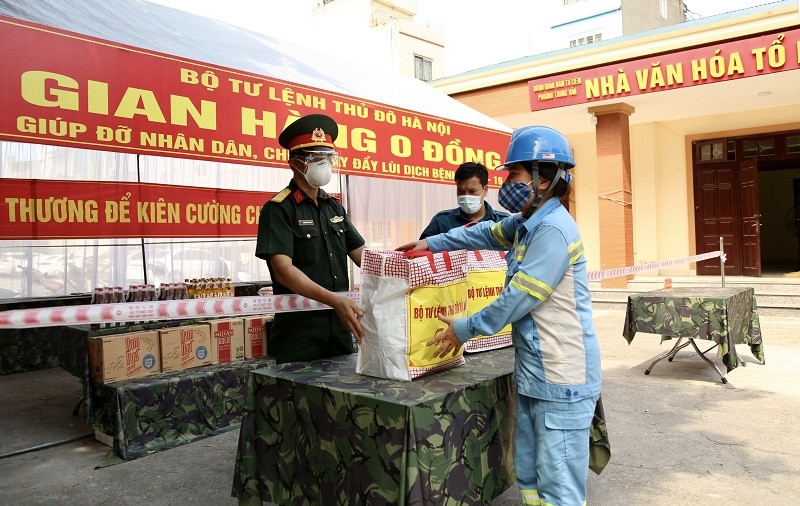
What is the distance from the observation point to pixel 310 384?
1.91 meters

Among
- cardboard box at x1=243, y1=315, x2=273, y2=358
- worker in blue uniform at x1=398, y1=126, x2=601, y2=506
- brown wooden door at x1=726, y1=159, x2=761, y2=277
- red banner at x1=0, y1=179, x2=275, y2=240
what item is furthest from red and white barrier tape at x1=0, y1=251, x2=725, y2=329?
brown wooden door at x1=726, y1=159, x2=761, y2=277

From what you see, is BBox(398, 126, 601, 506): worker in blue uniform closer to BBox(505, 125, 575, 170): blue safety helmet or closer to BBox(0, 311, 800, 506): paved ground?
BBox(505, 125, 575, 170): blue safety helmet

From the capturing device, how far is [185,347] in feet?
13.6

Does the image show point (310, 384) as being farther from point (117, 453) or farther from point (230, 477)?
point (117, 453)

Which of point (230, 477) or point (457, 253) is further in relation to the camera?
point (230, 477)

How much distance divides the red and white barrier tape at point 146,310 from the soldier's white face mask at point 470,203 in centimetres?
112

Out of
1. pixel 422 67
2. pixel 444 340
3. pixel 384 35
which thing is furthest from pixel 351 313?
pixel 422 67

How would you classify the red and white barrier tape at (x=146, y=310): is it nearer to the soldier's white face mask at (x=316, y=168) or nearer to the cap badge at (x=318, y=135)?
the soldier's white face mask at (x=316, y=168)

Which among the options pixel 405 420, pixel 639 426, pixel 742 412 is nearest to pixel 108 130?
pixel 405 420

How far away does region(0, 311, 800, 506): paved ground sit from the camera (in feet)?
9.77

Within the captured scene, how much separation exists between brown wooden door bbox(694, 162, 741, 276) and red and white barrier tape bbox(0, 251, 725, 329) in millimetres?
11552

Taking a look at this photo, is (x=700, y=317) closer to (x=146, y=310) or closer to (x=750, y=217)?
(x=146, y=310)

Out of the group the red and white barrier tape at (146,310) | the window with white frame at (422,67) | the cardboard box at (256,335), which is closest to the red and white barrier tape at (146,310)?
the red and white barrier tape at (146,310)

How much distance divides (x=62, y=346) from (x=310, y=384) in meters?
3.68
